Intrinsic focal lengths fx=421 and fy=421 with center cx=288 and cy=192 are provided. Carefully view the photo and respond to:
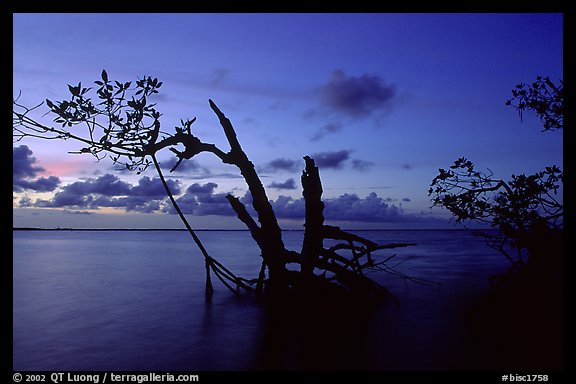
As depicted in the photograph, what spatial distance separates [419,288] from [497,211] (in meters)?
8.61

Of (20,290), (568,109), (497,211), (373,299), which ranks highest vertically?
(568,109)

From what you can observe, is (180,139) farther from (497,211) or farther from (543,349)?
(543,349)

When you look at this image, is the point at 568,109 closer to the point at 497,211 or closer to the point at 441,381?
the point at 497,211

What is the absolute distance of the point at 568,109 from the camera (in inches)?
201

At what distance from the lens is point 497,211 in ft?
25.1

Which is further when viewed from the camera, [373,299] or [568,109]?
[373,299]

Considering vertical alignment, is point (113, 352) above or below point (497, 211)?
below

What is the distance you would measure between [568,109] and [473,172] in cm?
280

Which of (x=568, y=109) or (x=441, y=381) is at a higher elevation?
(x=568, y=109)

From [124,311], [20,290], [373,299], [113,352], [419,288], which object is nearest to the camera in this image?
[113,352]

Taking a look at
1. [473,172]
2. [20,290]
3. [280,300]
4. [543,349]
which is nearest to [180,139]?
[280,300]

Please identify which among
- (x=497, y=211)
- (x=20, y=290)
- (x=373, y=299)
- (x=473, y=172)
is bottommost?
(x=20, y=290)

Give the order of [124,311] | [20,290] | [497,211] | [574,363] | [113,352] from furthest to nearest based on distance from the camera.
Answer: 1. [20,290]
2. [124,311]
3. [113,352]
4. [497,211]
5. [574,363]
